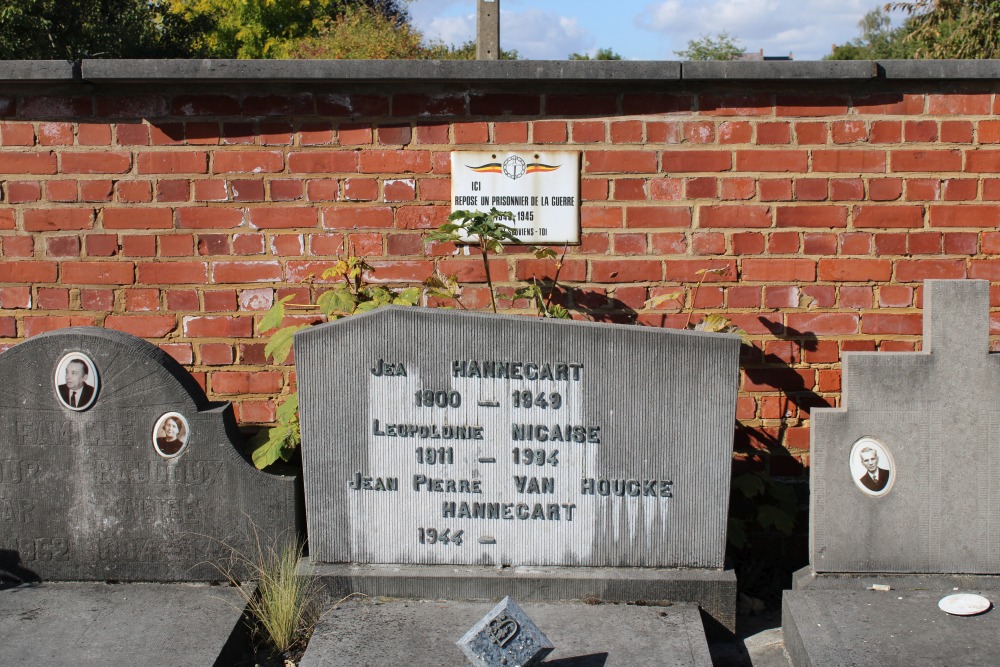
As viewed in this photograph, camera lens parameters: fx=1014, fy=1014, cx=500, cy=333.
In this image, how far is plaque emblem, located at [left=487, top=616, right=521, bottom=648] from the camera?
9.80ft

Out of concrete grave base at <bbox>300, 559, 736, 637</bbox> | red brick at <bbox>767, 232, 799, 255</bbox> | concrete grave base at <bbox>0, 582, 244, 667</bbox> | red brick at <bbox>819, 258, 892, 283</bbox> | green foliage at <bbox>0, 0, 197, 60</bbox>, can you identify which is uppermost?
green foliage at <bbox>0, 0, 197, 60</bbox>

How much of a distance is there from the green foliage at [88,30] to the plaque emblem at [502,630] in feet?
61.3

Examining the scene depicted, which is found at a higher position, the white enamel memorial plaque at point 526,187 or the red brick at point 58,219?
the white enamel memorial plaque at point 526,187

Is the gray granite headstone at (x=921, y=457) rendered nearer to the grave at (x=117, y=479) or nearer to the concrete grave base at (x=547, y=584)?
the concrete grave base at (x=547, y=584)

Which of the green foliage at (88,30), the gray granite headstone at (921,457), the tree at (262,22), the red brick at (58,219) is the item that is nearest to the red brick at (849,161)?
the gray granite headstone at (921,457)

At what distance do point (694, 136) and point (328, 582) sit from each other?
2.31m

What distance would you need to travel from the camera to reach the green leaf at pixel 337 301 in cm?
402

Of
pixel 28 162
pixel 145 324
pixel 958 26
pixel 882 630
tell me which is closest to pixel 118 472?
pixel 145 324

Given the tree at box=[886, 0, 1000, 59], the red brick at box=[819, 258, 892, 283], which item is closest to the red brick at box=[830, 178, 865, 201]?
the red brick at box=[819, 258, 892, 283]

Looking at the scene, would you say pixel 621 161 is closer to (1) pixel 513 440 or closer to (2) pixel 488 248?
(2) pixel 488 248

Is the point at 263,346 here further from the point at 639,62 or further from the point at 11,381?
the point at 639,62

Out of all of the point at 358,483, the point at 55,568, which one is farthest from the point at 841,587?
the point at 55,568

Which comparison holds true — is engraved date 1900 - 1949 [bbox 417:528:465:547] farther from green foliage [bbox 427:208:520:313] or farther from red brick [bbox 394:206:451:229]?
red brick [bbox 394:206:451:229]

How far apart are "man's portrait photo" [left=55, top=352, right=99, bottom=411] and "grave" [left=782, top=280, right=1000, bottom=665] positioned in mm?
2602
